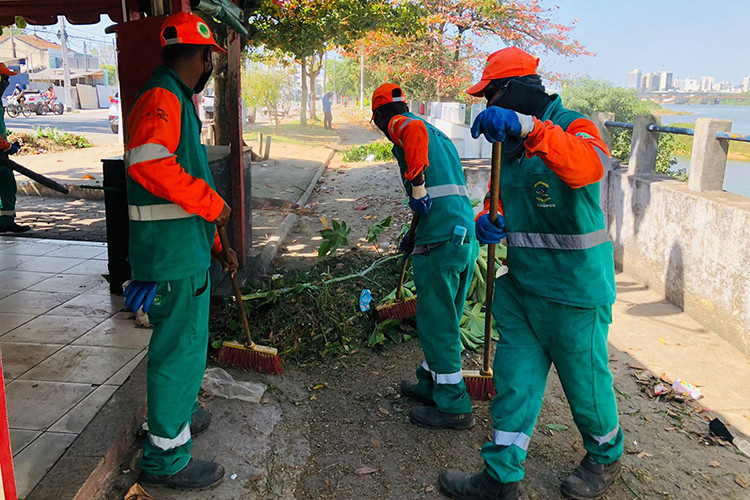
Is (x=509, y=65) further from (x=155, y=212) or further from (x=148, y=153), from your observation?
(x=155, y=212)

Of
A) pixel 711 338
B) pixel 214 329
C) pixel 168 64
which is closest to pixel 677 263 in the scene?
pixel 711 338

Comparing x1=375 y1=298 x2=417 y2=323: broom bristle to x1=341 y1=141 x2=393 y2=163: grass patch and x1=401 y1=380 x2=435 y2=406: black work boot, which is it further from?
x1=341 y1=141 x2=393 y2=163: grass patch

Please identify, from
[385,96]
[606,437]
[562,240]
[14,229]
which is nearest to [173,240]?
[385,96]

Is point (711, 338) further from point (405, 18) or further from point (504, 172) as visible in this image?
point (405, 18)

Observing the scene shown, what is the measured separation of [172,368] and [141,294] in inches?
15.7

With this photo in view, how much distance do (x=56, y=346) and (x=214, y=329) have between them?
3.82ft

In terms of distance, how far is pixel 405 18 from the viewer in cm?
978

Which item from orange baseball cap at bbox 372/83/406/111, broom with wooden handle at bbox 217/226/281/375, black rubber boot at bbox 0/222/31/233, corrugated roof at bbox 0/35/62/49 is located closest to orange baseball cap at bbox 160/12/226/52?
orange baseball cap at bbox 372/83/406/111

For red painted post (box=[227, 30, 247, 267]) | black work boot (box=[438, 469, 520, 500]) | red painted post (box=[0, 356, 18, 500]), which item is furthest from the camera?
red painted post (box=[227, 30, 247, 267])

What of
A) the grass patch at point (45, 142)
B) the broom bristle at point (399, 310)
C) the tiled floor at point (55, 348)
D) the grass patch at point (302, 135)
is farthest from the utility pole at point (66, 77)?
the broom bristle at point (399, 310)

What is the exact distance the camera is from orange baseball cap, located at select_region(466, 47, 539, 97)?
2883 mm

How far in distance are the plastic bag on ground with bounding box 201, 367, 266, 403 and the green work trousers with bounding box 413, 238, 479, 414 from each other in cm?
116

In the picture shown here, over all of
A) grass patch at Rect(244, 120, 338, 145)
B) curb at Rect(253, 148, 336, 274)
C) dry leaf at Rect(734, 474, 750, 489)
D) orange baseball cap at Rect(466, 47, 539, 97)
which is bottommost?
dry leaf at Rect(734, 474, 750, 489)

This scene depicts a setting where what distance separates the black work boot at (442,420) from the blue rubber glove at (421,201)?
1.26m
